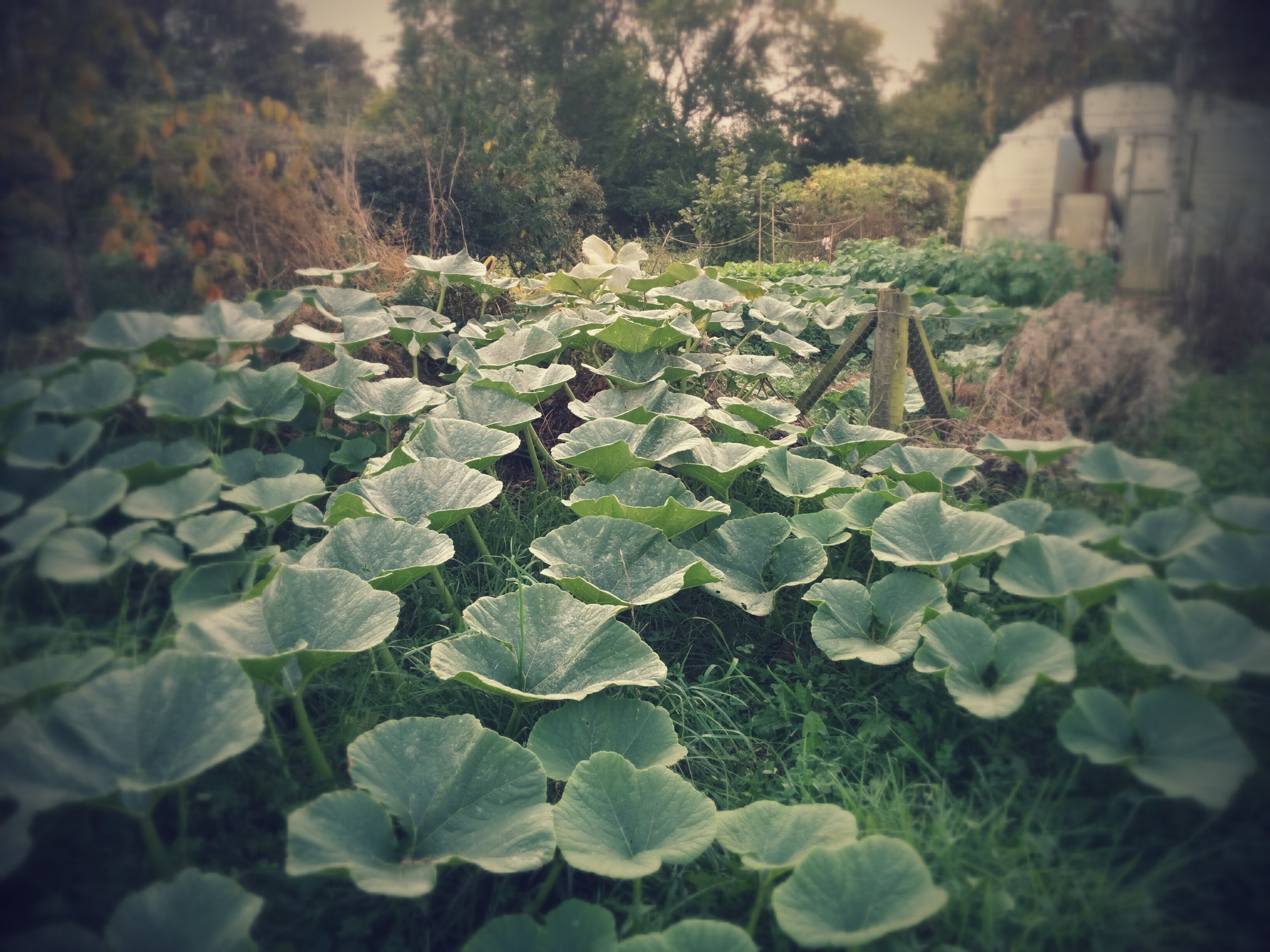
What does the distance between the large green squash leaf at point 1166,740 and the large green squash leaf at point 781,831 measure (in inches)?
13.4

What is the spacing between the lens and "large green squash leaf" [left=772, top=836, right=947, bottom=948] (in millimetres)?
752

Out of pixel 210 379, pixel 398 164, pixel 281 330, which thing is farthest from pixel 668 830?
pixel 398 164

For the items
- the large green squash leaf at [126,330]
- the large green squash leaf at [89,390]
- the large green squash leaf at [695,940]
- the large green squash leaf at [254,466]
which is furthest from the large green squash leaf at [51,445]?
the large green squash leaf at [695,940]

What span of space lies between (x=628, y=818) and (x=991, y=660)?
0.67m

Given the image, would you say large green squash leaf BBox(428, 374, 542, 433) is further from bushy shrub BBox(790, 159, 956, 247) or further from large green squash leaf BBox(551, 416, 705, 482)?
bushy shrub BBox(790, 159, 956, 247)

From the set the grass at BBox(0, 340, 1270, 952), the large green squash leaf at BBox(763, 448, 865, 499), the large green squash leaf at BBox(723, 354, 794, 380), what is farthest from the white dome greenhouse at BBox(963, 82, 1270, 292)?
the large green squash leaf at BBox(723, 354, 794, 380)

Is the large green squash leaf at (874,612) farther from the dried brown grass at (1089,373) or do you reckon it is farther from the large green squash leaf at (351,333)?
the large green squash leaf at (351,333)

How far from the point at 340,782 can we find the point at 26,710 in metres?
0.42

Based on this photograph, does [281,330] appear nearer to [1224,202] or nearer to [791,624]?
[791,624]

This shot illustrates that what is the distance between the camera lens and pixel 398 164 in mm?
4645

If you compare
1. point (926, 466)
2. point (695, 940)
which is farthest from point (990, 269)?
point (695, 940)

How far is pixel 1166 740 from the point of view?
0.86m

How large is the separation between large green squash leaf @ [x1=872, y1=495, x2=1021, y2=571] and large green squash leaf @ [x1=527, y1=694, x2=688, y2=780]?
58 centimetres

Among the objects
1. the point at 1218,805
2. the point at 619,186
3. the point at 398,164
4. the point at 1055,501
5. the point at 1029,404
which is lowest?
the point at 1218,805
